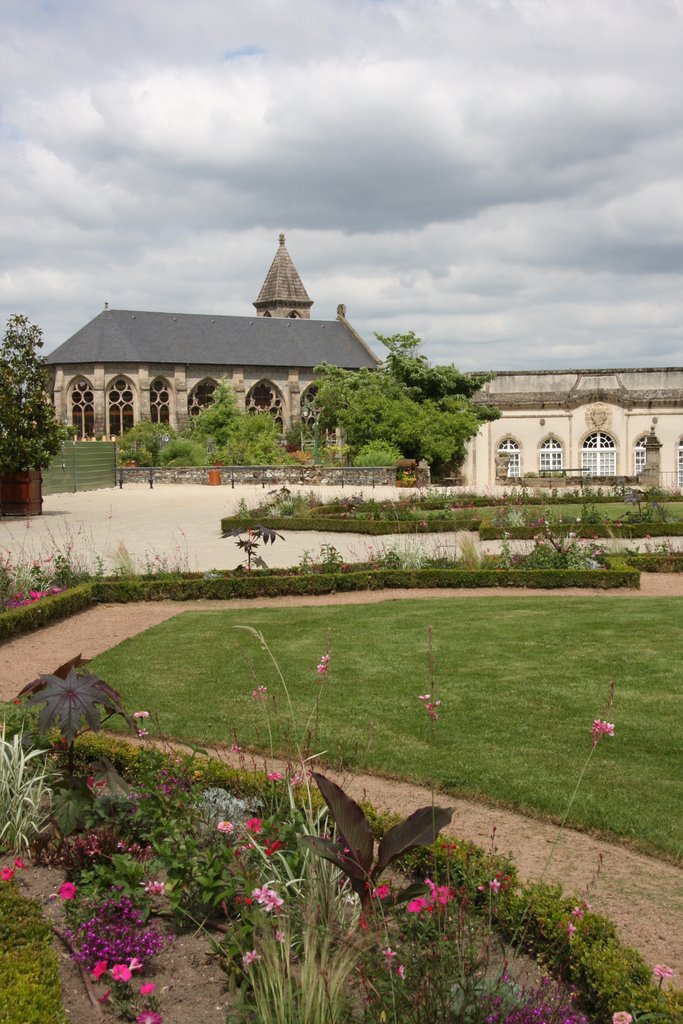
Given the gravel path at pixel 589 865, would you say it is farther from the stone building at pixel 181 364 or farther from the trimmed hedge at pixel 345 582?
the stone building at pixel 181 364

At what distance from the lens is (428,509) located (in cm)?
2103

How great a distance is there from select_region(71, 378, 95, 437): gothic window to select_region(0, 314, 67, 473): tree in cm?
3586

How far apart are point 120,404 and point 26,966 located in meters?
55.6

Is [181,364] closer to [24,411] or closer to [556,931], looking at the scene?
[24,411]

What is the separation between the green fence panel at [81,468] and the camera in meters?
32.4

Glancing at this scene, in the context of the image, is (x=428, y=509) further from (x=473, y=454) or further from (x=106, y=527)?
(x=473, y=454)

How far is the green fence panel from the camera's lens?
32.4 m

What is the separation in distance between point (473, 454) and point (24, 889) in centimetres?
3233

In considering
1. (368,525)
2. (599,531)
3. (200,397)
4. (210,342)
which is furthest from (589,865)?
(210,342)

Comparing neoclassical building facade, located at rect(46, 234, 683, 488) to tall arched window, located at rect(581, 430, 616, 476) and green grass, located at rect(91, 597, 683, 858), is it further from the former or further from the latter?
green grass, located at rect(91, 597, 683, 858)

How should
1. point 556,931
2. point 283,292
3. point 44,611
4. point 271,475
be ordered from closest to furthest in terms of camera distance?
point 556,931 < point 44,611 < point 271,475 < point 283,292

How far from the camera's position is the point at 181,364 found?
57000 mm

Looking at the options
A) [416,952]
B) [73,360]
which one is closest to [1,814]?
[416,952]

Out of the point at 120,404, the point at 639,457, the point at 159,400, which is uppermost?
the point at 159,400
